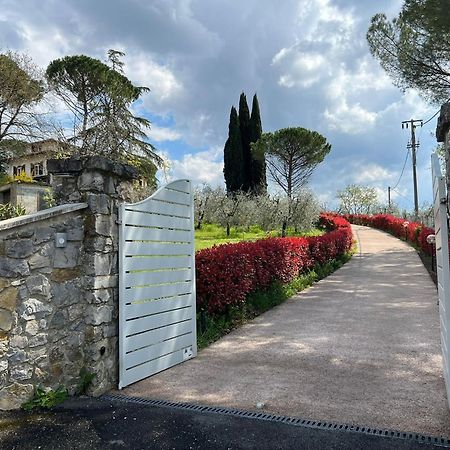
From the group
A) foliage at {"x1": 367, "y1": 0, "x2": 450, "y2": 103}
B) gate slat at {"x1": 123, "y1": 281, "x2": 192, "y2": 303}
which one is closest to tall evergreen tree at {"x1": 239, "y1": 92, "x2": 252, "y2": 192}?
foliage at {"x1": 367, "y1": 0, "x2": 450, "y2": 103}

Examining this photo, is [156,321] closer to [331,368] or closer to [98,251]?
[98,251]

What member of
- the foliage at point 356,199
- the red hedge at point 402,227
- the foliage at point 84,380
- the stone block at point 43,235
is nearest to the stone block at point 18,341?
the foliage at point 84,380

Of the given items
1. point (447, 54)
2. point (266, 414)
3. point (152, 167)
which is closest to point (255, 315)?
point (266, 414)

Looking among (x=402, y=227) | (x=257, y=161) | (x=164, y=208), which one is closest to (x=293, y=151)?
(x=257, y=161)

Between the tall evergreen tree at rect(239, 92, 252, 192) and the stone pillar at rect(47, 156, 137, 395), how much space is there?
80.4ft

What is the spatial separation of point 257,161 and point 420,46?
59.3 feet

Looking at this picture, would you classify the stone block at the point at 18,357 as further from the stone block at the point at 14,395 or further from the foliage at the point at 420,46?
the foliage at the point at 420,46

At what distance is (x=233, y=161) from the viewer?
2911cm

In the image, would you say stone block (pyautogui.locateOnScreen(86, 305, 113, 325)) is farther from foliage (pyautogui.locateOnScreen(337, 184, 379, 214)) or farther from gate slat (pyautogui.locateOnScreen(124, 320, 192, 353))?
foliage (pyautogui.locateOnScreen(337, 184, 379, 214))

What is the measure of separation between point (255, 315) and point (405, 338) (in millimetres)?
2339

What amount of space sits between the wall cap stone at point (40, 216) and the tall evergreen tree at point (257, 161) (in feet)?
75.4

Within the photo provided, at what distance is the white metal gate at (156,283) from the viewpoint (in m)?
3.92

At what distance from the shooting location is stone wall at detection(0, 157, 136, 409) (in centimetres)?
319

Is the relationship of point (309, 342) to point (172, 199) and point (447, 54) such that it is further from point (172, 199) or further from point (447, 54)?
point (447, 54)
